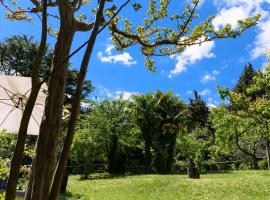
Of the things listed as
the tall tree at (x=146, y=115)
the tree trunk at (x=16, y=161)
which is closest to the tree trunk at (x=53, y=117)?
the tree trunk at (x=16, y=161)

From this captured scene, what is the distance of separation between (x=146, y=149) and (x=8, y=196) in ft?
94.9

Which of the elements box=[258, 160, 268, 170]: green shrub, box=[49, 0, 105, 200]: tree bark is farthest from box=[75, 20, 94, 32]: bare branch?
box=[258, 160, 268, 170]: green shrub

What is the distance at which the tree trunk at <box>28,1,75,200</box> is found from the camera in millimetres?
2430

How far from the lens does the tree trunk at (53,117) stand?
2.43 meters

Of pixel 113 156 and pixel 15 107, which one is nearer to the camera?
pixel 15 107

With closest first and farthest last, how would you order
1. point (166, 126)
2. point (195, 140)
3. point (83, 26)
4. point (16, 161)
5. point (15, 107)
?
point (16, 161)
point (83, 26)
point (15, 107)
point (166, 126)
point (195, 140)

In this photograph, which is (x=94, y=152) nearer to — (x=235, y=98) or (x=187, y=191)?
(x=235, y=98)

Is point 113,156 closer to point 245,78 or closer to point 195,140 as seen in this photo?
point 195,140

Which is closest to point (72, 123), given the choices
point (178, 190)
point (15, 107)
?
point (15, 107)

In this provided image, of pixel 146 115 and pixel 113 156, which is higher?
pixel 146 115

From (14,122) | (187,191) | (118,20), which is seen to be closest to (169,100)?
(187,191)

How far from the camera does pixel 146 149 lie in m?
30.8

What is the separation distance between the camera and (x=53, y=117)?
265cm

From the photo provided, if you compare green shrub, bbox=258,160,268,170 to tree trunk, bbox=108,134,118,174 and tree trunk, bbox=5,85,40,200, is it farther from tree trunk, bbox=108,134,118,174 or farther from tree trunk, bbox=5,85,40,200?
tree trunk, bbox=5,85,40,200
